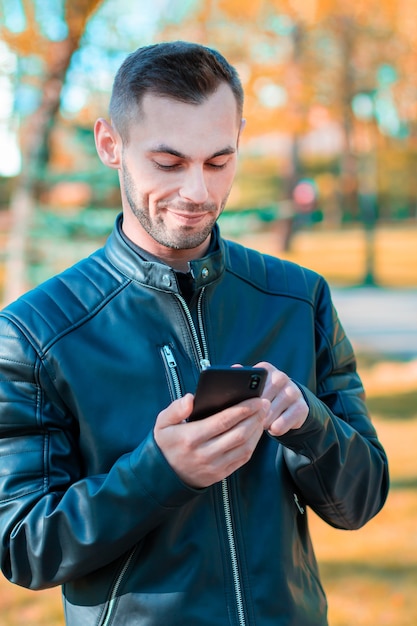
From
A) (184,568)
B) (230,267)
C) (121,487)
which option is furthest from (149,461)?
(230,267)

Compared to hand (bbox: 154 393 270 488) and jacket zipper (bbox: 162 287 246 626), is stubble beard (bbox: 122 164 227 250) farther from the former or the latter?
hand (bbox: 154 393 270 488)

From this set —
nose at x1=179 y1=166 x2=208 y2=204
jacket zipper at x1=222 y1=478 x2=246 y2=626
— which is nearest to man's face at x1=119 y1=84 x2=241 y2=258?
nose at x1=179 y1=166 x2=208 y2=204

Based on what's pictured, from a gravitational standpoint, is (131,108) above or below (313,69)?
below

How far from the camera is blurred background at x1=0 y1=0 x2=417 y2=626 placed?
413 cm

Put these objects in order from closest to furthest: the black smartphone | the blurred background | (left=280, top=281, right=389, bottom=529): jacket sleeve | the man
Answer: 1. the black smartphone
2. the man
3. (left=280, top=281, right=389, bottom=529): jacket sleeve
4. the blurred background

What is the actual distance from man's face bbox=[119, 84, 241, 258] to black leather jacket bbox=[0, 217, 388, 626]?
0.08 m

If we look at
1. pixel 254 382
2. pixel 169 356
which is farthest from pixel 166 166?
pixel 254 382

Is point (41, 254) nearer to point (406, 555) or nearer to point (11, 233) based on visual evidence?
point (11, 233)

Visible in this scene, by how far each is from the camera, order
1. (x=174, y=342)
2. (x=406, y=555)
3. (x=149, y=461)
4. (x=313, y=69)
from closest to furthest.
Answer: (x=149, y=461)
(x=174, y=342)
(x=406, y=555)
(x=313, y=69)

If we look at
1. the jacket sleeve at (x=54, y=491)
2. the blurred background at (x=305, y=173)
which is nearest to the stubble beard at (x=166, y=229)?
the jacket sleeve at (x=54, y=491)

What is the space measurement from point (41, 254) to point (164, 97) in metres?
6.70

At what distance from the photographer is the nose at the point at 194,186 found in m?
1.49

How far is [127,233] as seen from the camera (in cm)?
164

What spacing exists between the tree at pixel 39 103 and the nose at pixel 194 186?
577 cm
